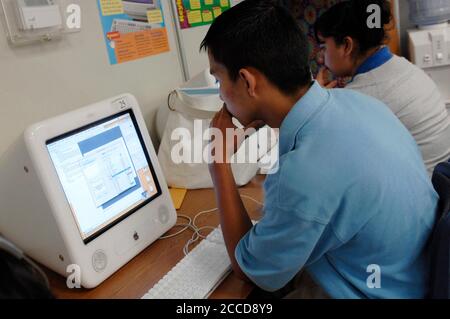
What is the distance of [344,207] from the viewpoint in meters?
0.80

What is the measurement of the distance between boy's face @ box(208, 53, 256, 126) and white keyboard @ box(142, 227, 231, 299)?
1.16 ft

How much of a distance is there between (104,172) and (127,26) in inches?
27.6

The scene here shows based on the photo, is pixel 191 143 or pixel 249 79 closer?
pixel 249 79

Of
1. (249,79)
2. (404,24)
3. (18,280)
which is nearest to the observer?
(18,280)

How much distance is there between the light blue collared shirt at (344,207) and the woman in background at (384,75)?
612mm

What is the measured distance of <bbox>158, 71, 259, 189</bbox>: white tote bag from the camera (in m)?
1.46

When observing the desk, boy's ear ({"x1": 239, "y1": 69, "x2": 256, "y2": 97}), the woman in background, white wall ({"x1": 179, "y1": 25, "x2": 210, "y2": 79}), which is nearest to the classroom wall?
the woman in background

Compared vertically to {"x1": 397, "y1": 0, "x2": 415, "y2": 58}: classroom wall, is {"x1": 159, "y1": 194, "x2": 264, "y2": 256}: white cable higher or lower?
lower

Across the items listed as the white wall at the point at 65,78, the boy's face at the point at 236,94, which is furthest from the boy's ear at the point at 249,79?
the white wall at the point at 65,78

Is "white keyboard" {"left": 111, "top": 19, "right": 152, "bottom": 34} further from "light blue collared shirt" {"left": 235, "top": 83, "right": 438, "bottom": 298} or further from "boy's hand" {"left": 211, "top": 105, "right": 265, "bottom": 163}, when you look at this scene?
"light blue collared shirt" {"left": 235, "top": 83, "right": 438, "bottom": 298}

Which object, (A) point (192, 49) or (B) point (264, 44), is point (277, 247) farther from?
(A) point (192, 49)

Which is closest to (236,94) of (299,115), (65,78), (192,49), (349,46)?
(299,115)

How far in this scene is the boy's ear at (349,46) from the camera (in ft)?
5.28

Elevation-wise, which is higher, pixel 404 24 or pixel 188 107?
pixel 404 24
